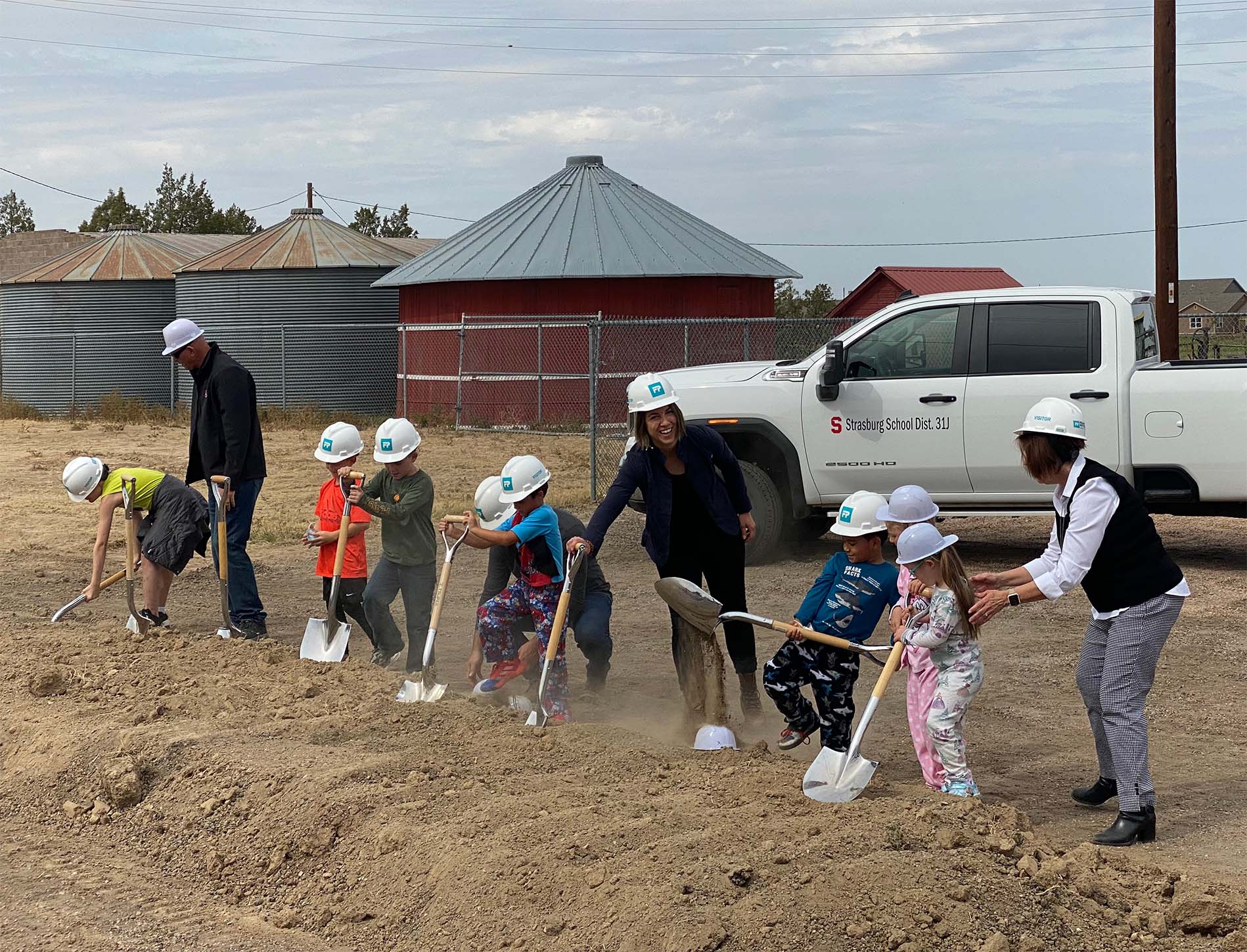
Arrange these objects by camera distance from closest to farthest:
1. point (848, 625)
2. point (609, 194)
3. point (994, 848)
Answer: point (994, 848)
point (848, 625)
point (609, 194)

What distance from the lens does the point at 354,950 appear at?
4422mm

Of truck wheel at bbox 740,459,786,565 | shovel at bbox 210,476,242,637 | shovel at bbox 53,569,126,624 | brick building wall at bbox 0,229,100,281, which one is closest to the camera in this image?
shovel at bbox 210,476,242,637

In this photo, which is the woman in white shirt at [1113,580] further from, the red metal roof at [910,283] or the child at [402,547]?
the red metal roof at [910,283]

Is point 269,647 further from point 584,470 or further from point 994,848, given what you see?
point 584,470

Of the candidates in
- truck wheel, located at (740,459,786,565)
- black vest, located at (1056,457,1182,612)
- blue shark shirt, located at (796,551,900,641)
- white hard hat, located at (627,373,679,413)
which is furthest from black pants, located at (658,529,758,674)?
truck wheel, located at (740,459,786,565)

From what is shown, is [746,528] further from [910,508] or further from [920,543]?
[920,543]

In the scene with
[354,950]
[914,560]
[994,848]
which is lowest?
[354,950]

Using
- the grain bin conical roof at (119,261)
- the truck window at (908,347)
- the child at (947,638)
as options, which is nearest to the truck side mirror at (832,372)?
the truck window at (908,347)

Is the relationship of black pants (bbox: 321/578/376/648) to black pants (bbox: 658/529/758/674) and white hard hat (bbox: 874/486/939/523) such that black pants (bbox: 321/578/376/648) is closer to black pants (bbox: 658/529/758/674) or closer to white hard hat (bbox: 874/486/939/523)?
black pants (bbox: 658/529/758/674)

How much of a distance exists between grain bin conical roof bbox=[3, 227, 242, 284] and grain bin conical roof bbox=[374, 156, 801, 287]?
24.6ft

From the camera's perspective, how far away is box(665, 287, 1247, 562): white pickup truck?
33.8ft

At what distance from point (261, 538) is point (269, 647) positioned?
5.78m

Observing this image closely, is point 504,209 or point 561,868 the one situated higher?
point 504,209

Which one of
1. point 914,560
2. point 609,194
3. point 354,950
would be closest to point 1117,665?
point 914,560
